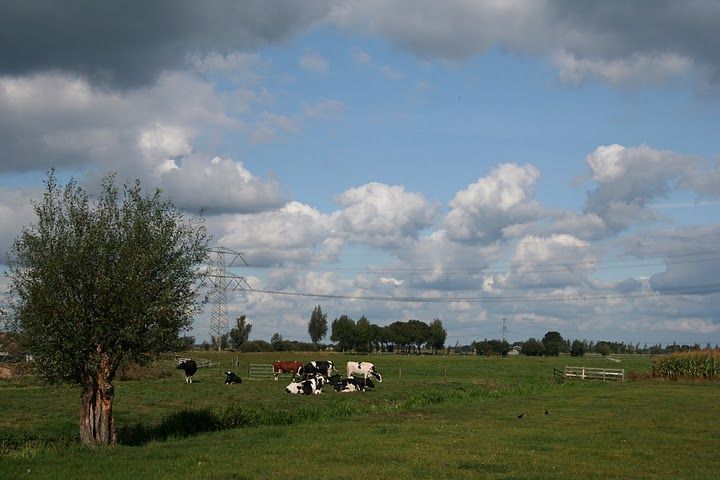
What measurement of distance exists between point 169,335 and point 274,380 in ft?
117

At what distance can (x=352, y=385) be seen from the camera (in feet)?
166

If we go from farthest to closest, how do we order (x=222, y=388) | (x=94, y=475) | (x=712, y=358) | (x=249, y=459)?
1. (x=712, y=358)
2. (x=222, y=388)
3. (x=249, y=459)
4. (x=94, y=475)

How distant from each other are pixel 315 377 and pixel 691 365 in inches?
1480

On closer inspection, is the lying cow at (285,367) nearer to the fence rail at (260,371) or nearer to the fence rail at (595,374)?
the fence rail at (260,371)

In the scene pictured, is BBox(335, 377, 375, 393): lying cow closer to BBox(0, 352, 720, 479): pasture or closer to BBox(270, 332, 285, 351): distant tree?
BBox(0, 352, 720, 479): pasture

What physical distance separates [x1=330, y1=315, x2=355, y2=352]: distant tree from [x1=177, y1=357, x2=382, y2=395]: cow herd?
124640 mm

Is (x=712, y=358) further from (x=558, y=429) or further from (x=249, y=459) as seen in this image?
(x=249, y=459)

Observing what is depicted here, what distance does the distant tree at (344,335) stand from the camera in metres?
192

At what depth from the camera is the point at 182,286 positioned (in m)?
26.5

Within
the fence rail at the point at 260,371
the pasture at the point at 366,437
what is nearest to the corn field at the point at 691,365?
the pasture at the point at 366,437

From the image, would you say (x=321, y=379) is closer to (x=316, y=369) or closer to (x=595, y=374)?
(x=316, y=369)

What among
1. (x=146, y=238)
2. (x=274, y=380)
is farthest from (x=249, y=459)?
(x=274, y=380)

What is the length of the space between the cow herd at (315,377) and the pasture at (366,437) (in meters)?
2.31

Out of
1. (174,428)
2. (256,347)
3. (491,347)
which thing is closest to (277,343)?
(256,347)
